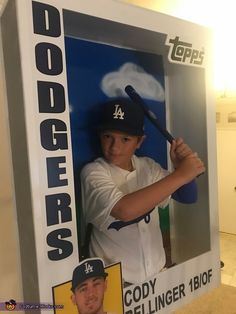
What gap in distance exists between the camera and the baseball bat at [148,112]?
594mm

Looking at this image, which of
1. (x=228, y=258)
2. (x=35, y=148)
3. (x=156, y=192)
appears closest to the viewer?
(x=35, y=148)

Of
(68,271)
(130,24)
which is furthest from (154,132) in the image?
(68,271)

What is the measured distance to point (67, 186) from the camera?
445 mm

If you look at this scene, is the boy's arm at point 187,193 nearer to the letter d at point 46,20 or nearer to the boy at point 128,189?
the boy at point 128,189

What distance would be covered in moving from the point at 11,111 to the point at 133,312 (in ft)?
1.30

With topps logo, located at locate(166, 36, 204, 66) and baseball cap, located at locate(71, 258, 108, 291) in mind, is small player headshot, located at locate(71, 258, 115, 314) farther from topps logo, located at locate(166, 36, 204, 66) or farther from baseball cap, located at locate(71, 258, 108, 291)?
topps logo, located at locate(166, 36, 204, 66)

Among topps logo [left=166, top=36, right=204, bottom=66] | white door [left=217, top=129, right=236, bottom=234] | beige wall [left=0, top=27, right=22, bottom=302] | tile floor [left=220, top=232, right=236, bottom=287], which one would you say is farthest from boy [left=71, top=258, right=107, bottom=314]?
white door [left=217, top=129, right=236, bottom=234]

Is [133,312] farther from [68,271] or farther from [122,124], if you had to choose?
[122,124]

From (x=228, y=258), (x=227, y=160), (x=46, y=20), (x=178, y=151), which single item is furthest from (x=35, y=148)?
(x=227, y=160)

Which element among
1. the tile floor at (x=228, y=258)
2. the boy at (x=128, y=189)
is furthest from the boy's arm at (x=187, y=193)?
the tile floor at (x=228, y=258)

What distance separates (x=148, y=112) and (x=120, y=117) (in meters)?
0.08

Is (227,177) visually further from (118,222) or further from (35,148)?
(35,148)

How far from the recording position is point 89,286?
1.57ft

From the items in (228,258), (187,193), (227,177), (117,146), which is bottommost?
(228,258)
